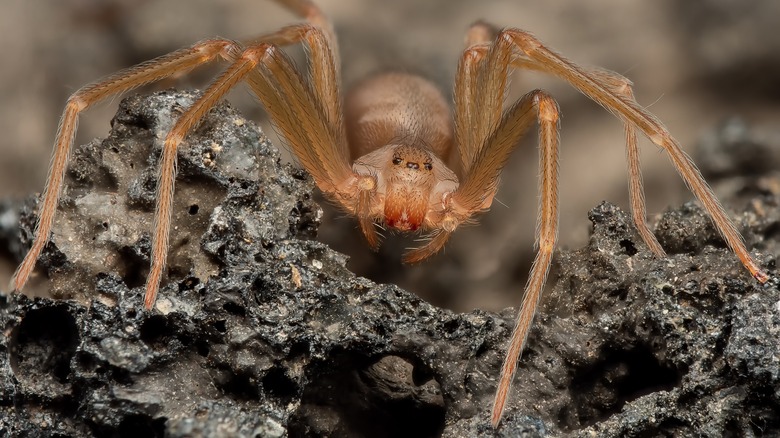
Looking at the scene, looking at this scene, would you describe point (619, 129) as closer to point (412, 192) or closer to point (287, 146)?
point (412, 192)

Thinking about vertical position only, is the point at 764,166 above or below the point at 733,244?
above

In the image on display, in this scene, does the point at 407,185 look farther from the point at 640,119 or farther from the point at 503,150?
the point at 640,119

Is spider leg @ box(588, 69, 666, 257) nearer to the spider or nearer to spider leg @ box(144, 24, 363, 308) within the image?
the spider

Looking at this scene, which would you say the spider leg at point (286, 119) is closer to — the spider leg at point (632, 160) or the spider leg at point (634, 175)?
the spider leg at point (632, 160)

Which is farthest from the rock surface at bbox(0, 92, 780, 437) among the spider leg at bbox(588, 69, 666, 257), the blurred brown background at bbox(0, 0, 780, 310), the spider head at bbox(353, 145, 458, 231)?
the blurred brown background at bbox(0, 0, 780, 310)

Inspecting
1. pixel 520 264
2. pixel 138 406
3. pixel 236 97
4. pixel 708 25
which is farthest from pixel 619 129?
pixel 138 406

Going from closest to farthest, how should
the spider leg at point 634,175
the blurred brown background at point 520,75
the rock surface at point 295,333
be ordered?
the rock surface at point 295,333, the spider leg at point 634,175, the blurred brown background at point 520,75

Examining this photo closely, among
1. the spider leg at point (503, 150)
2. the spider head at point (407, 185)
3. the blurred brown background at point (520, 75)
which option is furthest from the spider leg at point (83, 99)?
the blurred brown background at point (520, 75)
